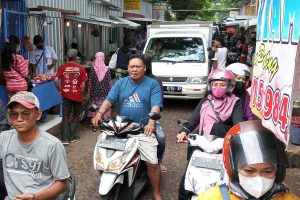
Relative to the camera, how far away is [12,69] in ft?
20.1

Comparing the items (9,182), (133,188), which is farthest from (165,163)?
(9,182)

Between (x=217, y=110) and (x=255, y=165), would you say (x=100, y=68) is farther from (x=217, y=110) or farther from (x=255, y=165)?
(x=255, y=165)

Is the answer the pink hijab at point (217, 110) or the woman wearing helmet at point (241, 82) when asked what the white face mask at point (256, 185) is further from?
the woman wearing helmet at point (241, 82)

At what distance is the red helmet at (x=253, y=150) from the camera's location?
5.62 ft

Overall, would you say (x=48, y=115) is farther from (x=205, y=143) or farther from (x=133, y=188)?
(x=205, y=143)

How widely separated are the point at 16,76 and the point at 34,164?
409cm

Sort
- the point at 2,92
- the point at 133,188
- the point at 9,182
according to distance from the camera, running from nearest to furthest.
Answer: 1. the point at 9,182
2. the point at 133,188
3. the point at 2,92

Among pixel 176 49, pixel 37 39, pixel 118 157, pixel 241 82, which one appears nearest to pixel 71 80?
pixel 37 39

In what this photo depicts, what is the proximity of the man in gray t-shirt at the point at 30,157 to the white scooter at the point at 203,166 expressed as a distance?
1156 millimetres

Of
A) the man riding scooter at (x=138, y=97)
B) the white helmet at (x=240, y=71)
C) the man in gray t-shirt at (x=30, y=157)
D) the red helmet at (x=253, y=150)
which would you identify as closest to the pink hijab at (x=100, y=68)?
the man riding scooter at (x=138, y=97)

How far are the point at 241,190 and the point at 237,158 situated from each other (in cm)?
16

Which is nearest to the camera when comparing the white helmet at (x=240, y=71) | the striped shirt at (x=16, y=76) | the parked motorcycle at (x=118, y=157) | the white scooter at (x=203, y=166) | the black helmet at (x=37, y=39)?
the white scooter at (x=203, y=166)

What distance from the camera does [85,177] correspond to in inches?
201

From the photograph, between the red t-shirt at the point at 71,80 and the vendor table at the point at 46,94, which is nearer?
the red t-shirt at the point at 71,80
